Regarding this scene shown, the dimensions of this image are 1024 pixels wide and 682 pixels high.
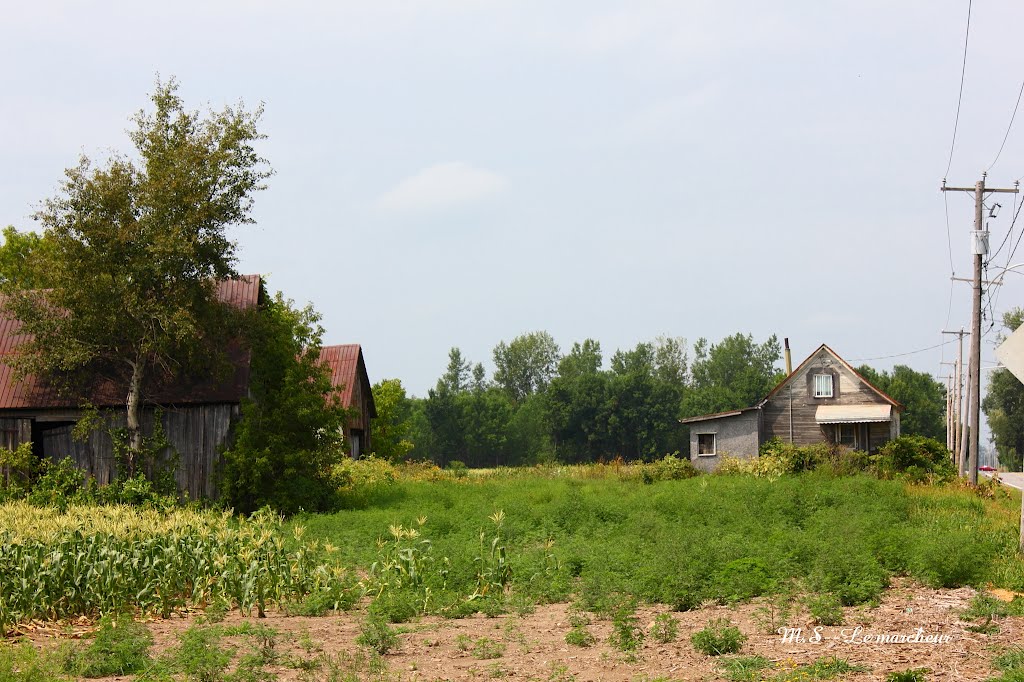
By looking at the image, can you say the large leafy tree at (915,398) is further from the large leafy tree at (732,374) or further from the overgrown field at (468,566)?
the overgrown field at (468,566)

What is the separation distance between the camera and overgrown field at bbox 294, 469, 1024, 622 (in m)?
10.4

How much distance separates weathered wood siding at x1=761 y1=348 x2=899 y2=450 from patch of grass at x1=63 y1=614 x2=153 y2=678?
3961 centimetres

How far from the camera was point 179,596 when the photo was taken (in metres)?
11.9

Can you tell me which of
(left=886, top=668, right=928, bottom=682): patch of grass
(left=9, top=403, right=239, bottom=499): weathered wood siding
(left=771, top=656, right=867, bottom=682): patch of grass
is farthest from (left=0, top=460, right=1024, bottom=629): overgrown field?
(left=9, top=403, right=239, bottom=499): weathered wood siding

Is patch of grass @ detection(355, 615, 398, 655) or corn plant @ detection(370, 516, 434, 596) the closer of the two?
patch of grass @ detection(355, 615, 398, 655)

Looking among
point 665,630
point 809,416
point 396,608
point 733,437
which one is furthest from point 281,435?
point 809,416


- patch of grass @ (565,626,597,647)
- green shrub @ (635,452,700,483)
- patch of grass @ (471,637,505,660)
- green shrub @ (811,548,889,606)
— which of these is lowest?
green shrub @ (635,452,700,483)

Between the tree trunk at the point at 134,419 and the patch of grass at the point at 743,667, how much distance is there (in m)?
18.8

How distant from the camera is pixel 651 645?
8.32 m

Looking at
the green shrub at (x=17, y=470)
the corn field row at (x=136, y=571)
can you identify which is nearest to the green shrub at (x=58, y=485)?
the green shrub at (x=17, y=470)

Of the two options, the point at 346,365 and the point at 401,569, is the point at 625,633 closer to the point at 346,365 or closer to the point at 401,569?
the point at 401,569

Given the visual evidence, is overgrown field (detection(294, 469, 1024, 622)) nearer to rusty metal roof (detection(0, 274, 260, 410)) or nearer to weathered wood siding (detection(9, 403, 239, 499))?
weathered wood siding (detection(9, 403, 239, 499))

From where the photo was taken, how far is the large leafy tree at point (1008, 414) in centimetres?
8044

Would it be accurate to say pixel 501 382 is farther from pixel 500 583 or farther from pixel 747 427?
pixel 500 583
